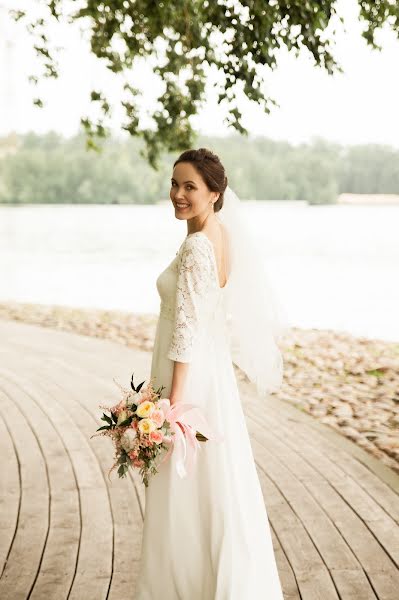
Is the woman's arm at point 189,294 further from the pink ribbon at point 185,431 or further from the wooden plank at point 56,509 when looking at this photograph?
the wooden plank at point 56,509

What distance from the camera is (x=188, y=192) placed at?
234cm

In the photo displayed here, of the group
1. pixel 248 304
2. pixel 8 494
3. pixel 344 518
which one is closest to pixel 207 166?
pixel 248 304

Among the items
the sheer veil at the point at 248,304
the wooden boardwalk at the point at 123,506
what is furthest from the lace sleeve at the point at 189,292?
the wooden boardwalk at the point at 123,506

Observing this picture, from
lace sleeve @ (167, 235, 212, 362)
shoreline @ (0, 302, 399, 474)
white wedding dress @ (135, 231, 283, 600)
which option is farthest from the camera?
shoreline @ (0, 302, 399, 474)

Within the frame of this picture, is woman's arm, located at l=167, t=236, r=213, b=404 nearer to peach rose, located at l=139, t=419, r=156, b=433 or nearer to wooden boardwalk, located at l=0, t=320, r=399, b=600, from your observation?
peach rose, located at l=139, t=419, r=156, b=433

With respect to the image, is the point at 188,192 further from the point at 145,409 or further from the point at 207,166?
the point at 145,409

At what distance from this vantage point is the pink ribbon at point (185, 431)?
2.29 meters

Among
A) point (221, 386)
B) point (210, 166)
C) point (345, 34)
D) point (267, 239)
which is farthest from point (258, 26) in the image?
point (267, 239)

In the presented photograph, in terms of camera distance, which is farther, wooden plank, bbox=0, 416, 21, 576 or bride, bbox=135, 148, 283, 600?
wooden plank, bbox=0, 416, 21, 576

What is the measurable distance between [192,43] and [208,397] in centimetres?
412

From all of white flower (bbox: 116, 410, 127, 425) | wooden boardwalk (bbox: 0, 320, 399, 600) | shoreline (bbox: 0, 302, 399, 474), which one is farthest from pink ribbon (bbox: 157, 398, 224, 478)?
shoreline (bbox: 0, 302, 399, 474)

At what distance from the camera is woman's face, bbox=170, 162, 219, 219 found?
233 cm

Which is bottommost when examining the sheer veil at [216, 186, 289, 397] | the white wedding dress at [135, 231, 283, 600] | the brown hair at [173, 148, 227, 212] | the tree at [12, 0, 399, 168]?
the white wedding dress at [135, 231, 283, 600]

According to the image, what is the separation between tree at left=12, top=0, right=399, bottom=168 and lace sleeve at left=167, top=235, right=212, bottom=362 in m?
2.59
